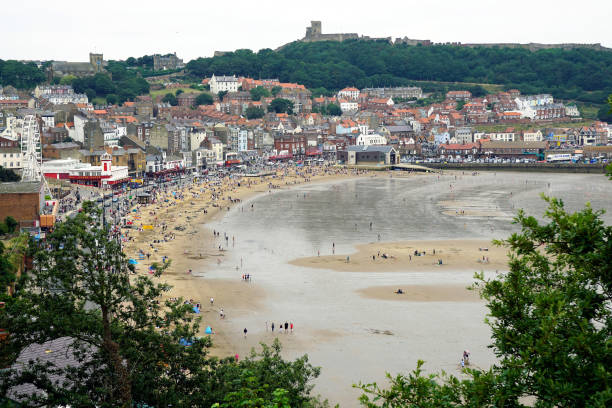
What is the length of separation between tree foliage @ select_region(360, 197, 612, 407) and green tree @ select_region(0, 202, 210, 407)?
14.6 ft

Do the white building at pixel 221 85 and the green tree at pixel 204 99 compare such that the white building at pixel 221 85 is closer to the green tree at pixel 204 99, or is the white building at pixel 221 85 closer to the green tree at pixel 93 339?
the green tree at pixel 204 99

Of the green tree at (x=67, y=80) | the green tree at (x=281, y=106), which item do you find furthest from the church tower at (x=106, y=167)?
the green tree at (x=67, y=80)

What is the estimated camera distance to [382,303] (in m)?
22.1

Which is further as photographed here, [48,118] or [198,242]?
[48,118]

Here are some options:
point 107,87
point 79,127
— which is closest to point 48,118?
point 79,127

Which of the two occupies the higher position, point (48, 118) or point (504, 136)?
point (48, 118)

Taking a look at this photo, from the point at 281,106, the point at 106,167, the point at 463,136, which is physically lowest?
the point at 106,167

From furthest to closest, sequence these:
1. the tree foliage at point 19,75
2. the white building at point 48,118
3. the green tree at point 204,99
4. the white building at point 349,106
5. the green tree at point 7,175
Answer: the white building at point 349,106 < the green tree at point 204,99 < the tree foliage at point 19,75 < the white building at point 48,118 < the green tree at point 7,175

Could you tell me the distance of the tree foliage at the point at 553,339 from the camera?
18.3 ft

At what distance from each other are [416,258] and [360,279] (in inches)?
171

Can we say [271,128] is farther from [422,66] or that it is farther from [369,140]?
[422,66]

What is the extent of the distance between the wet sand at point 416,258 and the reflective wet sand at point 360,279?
69 centimetres

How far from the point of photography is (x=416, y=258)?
94.5 ft

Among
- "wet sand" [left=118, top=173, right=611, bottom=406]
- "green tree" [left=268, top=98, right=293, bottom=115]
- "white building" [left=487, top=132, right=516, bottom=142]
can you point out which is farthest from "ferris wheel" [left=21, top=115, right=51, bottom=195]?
"white building" [left=487, top=132, right=516, bottom=142]
